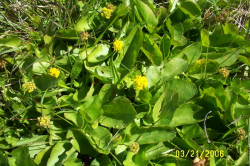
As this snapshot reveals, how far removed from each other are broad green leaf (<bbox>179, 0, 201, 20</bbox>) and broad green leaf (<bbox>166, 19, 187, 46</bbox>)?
16 cm

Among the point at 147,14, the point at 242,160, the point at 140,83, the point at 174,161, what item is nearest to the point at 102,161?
the point at 174,161

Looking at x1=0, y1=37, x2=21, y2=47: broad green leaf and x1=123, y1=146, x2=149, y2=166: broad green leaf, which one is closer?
x1=123, y1=146, x2=149, y2=166: broad green leaf

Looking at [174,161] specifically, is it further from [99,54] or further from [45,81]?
[45,81]

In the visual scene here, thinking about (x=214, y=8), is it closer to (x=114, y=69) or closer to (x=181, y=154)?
(x=114, y=69)

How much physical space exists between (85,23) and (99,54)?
35 cm

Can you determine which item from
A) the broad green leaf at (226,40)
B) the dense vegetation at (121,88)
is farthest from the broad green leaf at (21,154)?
the broad green leaf at (226,40)

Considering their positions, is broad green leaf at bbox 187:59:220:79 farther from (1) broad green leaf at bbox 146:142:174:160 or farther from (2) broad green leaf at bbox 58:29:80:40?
(2) broad green leaf at bbox 58:29:80:40

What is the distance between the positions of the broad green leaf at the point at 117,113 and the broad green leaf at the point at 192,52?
0.71 metres

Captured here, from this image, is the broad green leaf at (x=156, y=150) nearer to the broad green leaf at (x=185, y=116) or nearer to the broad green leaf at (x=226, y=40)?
the broad green leaf at (x=185, y=116)

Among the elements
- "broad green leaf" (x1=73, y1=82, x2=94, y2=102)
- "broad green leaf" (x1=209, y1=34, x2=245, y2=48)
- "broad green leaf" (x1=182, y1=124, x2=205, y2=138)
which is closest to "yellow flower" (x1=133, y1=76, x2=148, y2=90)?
"broad green leaf" (x1=73, y1=82, x2=94, y2=102)

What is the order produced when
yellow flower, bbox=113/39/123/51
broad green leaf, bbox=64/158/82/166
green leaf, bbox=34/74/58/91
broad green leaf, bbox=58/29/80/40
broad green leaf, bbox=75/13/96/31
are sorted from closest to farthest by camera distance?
broad green leaf, bbox=64/158/82/166
green leaf, bbox=34/74/58/91
yellow flower, bbox=113/39/123/51
broad green leaf, bbox=58/29/80/40
broad green leaf, bbox=75/13/96/31

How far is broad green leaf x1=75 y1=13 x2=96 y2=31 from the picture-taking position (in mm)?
2047

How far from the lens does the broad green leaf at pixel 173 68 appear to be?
1888 millimetres

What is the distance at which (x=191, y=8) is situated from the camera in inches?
86.0
